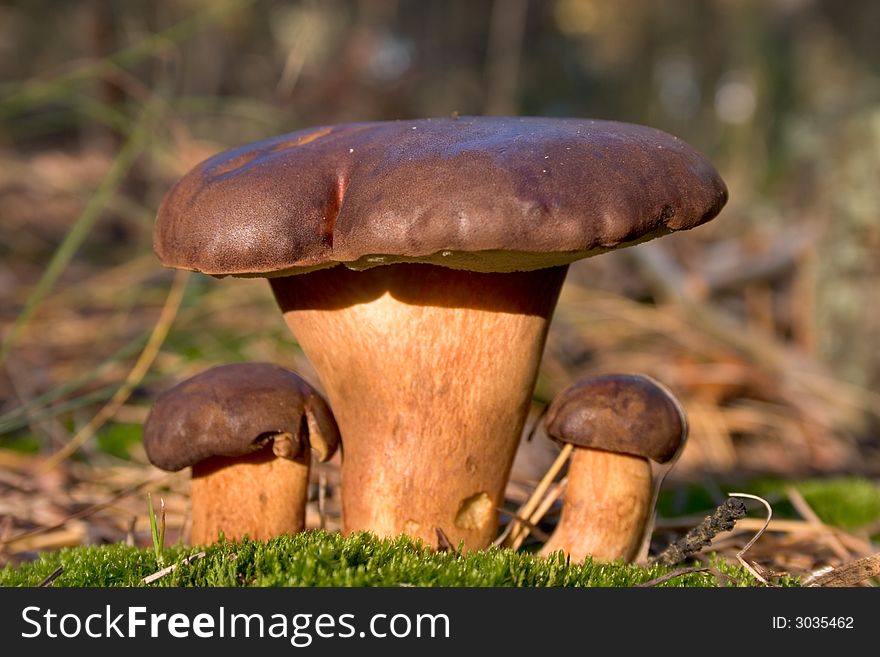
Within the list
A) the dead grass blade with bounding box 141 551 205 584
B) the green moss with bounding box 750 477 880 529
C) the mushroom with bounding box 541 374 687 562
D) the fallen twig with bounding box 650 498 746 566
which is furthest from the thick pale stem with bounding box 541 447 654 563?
the green moss with bounding box 750 477 880 529

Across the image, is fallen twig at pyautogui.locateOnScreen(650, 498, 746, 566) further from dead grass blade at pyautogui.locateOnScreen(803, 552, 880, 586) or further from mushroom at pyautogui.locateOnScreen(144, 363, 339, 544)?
mushroom at pyautogui.locateOnScreen(144, 363, 339, 544)

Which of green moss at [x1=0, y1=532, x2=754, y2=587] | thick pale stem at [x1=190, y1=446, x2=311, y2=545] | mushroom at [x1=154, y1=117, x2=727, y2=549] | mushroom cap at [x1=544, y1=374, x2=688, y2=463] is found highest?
mushroom at [x1=154, y1=117, x2=727, y2=549]

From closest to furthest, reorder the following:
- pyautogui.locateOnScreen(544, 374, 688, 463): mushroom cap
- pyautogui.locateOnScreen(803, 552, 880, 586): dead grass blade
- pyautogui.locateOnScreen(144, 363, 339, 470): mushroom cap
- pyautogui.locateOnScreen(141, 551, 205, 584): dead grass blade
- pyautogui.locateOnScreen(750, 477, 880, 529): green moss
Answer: pyautogui.locateOnScreen(141, 551, 205, 584): dead grass blade → pyautogui.locateOnScreen(803, 552, 880, 586): dead grass blade → pyautogui.locateOnScreen(144, 363, 339, 470): mushroom cap → pyautogui.locateOnScreen(544, 374, 688, 463): mushroom cap → pyautogui.locateOnScreen(750, 477, 880, 529): green moss

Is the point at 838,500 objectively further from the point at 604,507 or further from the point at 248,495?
the point at 248,495

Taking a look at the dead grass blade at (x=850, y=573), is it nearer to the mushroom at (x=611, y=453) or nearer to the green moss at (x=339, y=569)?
the green moss at (x=339, y=569)

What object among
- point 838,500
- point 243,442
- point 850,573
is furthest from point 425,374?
point 838,500
